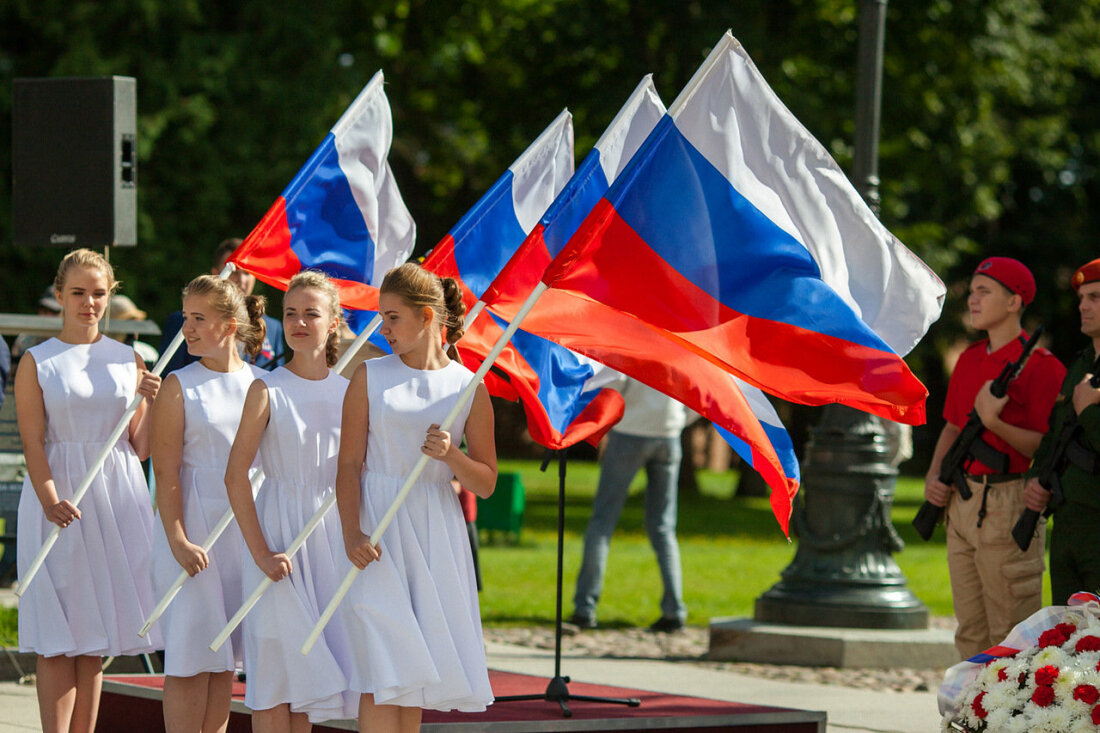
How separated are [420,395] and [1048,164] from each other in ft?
78.9

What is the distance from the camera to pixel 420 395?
17.0 ft

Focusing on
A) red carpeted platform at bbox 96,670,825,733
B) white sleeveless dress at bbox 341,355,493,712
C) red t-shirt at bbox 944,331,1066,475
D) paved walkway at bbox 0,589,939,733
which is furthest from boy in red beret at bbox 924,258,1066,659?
white sleeveless dress at bbox 341,355,493,712

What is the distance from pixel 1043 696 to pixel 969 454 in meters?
2.14

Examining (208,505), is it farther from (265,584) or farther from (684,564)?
(684,564)

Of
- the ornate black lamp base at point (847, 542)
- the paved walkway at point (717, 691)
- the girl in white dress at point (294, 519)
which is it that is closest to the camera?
the girl in white dress at point (294, 519)

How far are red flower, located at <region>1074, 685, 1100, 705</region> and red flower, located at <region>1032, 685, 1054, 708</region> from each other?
0.27 ft

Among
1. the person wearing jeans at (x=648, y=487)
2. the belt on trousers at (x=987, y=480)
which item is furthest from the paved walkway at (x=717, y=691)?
the belt on trousers at (x=987, y=480)

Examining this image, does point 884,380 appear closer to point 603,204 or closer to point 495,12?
point 603,204

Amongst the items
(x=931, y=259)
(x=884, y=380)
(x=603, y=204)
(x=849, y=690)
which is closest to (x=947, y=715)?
(x=884, y=380)

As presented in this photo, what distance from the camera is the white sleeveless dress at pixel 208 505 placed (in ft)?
18.7

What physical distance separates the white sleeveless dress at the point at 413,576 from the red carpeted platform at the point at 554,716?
27.1 inches

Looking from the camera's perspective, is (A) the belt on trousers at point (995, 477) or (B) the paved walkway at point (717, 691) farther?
(B) the paved walkway at point (717, 691)

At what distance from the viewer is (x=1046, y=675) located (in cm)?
507

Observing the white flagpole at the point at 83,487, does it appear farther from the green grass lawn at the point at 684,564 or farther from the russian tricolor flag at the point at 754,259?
the green grass lawn at the point at 684,564
